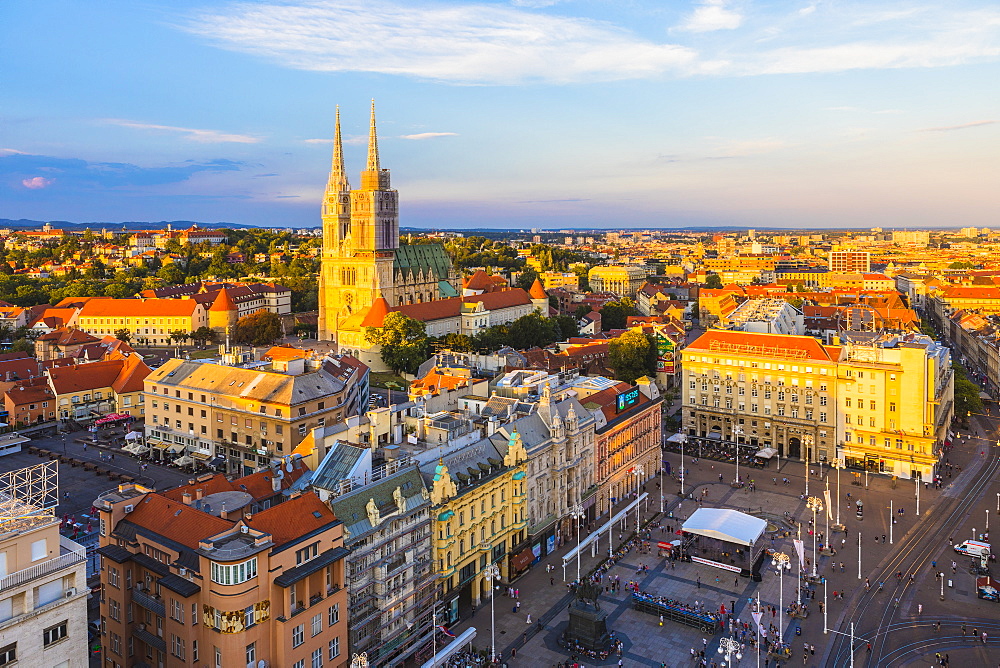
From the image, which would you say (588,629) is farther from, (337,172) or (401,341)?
(337,172)

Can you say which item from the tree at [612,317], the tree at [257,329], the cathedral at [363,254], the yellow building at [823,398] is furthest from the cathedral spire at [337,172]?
the yellow building at [823,398]

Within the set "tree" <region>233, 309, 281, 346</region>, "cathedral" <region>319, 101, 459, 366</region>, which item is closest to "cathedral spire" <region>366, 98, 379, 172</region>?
"cathedral" <region>319, 101, 459, 366</region>

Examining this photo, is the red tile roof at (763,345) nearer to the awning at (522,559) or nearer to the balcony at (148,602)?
the awning at (522,559)

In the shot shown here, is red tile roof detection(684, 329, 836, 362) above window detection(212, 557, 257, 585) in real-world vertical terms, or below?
above

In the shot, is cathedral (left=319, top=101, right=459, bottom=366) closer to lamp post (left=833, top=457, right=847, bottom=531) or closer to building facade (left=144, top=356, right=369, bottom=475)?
building facade (left=144, top=356, right=369, bottom=475)

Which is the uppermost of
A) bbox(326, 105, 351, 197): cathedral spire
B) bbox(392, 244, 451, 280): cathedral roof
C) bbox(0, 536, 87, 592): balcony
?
bbox(326, 105, 351, 197): cathedral spire

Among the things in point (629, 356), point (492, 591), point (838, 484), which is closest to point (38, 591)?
point (492, 591)

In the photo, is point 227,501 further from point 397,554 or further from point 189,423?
point 189,423
